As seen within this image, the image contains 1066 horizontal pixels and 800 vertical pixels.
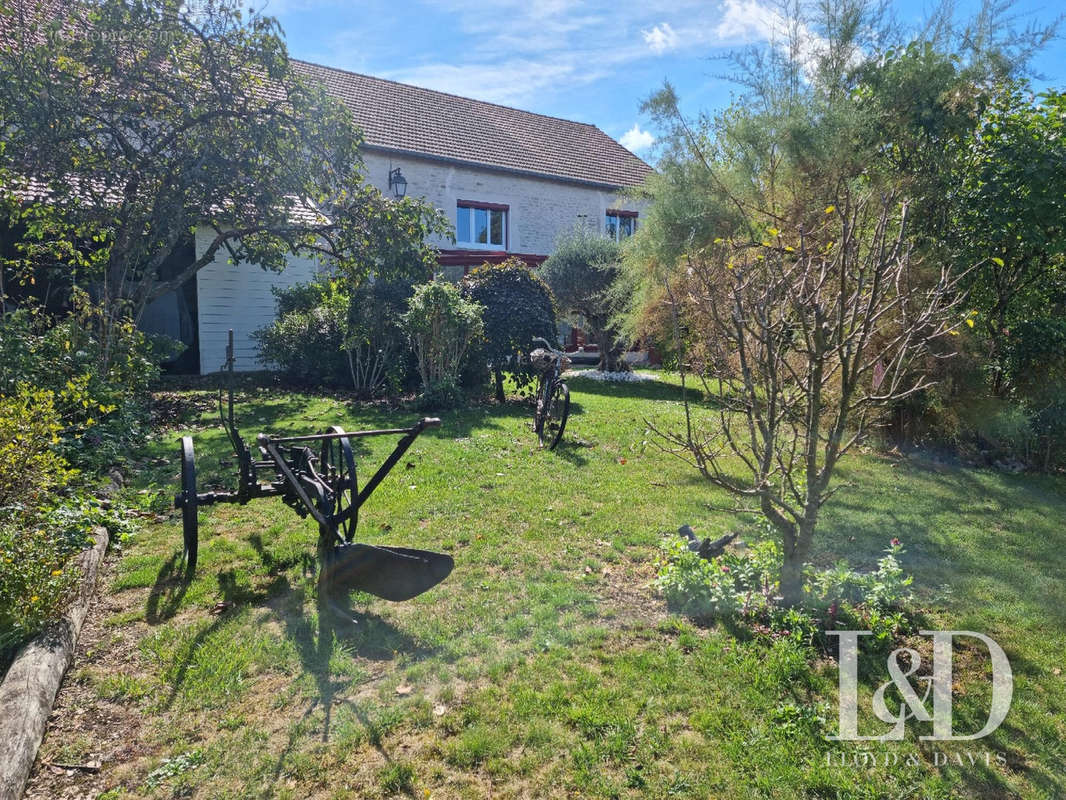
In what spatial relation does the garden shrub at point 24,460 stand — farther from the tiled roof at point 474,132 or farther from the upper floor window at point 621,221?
the upper floor window at point 621,221

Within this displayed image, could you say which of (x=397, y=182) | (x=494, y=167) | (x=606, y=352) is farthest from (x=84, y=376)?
(x=494, y=167)

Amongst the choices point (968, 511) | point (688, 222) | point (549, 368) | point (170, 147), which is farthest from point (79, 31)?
point (968, 511)

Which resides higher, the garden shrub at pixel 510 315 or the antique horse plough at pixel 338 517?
the garden shrub at pixel 510 315

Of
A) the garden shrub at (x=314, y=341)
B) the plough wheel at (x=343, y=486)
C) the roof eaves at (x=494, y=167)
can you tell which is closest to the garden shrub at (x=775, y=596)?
the plough wheel at (x=343, y=486)

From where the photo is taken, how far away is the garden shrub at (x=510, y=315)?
1062 centimetres

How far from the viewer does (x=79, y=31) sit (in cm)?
806

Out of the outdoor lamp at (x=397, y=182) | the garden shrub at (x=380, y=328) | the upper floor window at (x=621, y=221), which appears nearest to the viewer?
the garden shrub at (x=380, y=328)

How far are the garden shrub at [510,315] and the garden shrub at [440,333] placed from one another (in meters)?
0.69

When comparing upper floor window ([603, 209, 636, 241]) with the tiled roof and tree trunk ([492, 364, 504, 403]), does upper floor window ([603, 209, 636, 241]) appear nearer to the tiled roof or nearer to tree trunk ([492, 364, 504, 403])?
the tiled roof

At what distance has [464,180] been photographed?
62.8 feet

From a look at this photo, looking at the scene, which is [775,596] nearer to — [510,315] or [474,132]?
[510,315]

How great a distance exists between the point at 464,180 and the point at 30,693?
60.7 feet

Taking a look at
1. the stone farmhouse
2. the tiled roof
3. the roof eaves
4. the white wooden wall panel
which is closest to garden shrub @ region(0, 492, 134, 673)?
the white wooden wall panel

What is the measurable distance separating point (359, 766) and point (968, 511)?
5741mm
